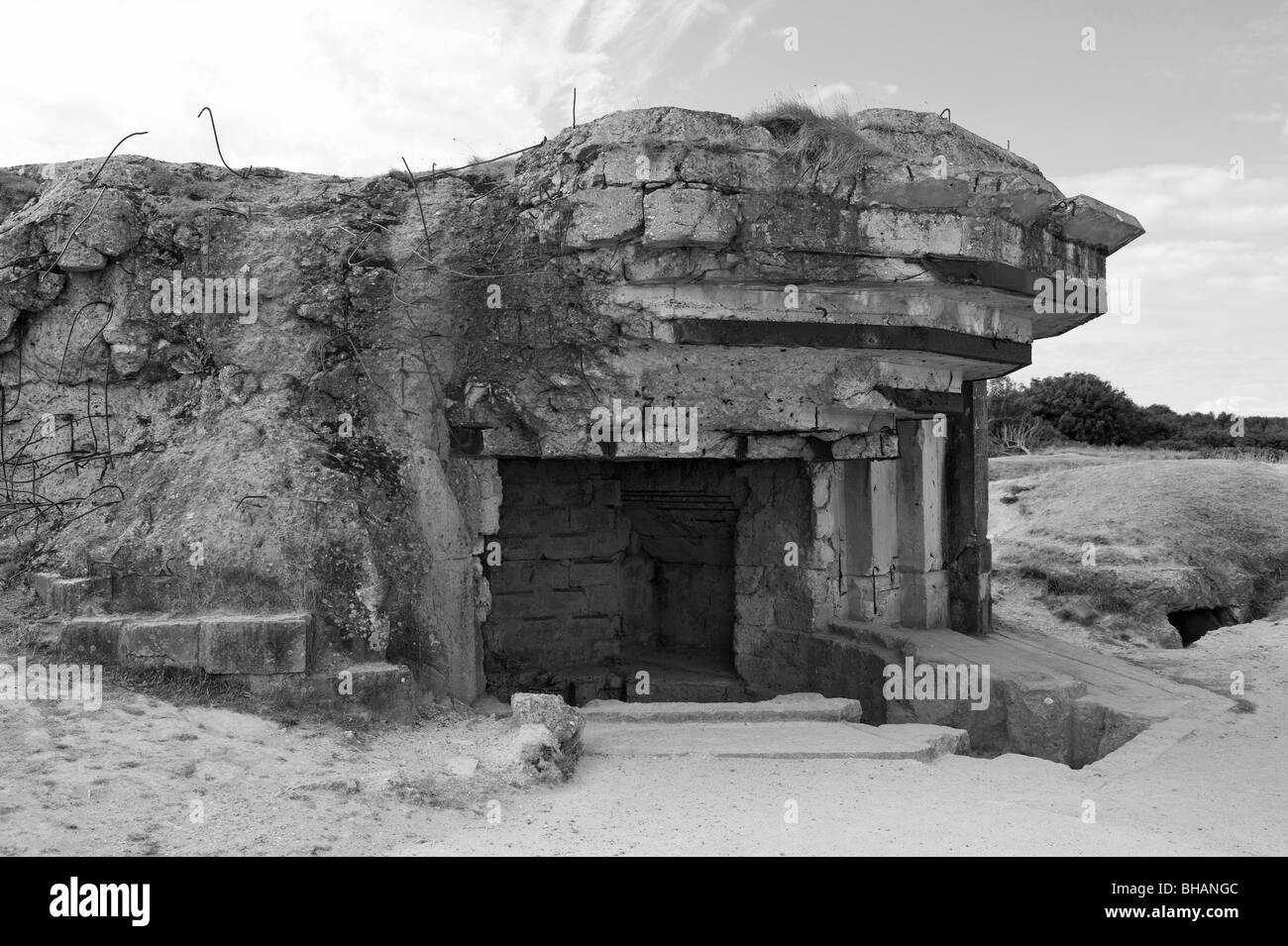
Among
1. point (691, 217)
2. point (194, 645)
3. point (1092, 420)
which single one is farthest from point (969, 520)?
point (1092, 420)

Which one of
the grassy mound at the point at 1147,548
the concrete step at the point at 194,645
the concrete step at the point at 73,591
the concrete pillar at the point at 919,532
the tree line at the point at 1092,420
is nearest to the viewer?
the concrete step at the point at 194,645

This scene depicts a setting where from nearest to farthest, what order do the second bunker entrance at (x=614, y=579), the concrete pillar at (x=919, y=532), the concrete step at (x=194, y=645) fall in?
the concrete step at (x=194, y=645) → the concrete pillar at (x=919, y=532) → the second bunker entrance at (x=614, y=579)

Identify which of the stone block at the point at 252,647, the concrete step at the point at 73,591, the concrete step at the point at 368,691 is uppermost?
the concrete step at the point at 73,591

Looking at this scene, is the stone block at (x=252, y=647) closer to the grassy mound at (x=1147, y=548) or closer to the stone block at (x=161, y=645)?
the stone block at (x=161, y=645)

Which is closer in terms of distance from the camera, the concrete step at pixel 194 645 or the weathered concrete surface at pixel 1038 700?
the concrete step at pixel 194 645

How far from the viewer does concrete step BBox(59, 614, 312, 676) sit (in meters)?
4.96

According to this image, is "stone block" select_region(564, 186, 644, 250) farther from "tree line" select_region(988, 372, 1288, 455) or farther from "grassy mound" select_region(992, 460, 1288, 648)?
"tree line" select_region(988, 372, 1288, 455)

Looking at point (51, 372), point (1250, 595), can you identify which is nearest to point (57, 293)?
point (51, 372)

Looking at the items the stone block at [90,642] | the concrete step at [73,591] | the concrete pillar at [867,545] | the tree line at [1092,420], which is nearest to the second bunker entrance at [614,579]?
the concrete pillar at [867,545]

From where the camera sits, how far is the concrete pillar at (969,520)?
8320 millimetres

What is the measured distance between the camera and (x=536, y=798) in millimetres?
4223

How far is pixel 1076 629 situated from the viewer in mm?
9656

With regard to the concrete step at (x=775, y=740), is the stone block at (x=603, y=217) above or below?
above

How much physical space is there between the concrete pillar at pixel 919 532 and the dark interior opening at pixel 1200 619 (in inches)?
128
